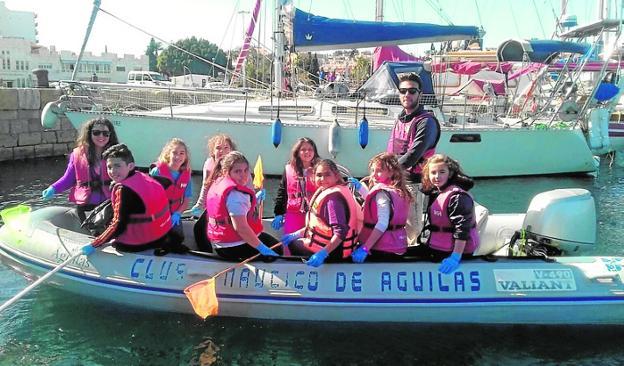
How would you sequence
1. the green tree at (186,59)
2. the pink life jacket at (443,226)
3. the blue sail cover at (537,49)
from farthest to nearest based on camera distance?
the green tree at (186,59), the blue sail cover at (537,49), the pink life jacket at (443,226)

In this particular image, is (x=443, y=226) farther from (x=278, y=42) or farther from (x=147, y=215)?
(x=278, y=42)

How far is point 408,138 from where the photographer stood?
5.60 metres

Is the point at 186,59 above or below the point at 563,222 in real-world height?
above

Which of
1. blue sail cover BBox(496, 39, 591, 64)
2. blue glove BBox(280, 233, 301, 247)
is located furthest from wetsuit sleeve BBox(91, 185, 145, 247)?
blue sail cover BBox(496, 39, 591, 64)

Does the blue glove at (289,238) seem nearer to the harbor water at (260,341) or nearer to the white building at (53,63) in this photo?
the harbor water at (260,341)

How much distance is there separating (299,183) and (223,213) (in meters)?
0.98

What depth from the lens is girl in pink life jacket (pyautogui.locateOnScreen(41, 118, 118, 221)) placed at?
5746mm

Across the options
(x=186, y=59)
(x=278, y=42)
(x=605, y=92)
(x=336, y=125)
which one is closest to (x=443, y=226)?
(x=336, y=125)

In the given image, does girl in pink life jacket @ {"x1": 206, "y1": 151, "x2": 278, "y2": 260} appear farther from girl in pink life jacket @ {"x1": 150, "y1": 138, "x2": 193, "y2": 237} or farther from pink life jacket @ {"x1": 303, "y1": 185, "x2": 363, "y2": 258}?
girl in pink life jacket @ {"x1": 150, "y1": 138, "x2": 193, "y2": 237}

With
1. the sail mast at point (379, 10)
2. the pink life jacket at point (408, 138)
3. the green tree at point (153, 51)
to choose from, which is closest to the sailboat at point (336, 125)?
the pink life jacket at point (408, 138)

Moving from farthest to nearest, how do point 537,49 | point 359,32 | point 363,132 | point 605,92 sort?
point 605,92
point 537,49
point 359,32
point 363,132

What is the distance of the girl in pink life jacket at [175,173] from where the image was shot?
18.8 feet

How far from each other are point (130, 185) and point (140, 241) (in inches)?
24.8

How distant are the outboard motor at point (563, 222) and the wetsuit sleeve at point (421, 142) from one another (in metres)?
1.26
